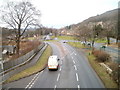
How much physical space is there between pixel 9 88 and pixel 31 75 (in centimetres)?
476

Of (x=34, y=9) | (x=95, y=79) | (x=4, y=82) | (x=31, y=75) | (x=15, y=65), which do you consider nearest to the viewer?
(x=4, y=82)

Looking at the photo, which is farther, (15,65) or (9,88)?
(15,65)

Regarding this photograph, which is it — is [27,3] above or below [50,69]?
above

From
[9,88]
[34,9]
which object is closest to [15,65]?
[9,88]

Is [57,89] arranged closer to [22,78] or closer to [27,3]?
[22,78]

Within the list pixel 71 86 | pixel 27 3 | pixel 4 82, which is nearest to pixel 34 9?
pixel 27 3

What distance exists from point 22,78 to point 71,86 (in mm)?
6924

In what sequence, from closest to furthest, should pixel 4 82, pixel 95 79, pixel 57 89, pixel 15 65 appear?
pixel 57 89
pixel 4 82
pixel 95 79
pixel 15 65

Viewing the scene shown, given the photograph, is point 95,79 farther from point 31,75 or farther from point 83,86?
point 31,75

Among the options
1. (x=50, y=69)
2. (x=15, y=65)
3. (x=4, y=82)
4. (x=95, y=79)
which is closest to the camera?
(x=4, y=82)

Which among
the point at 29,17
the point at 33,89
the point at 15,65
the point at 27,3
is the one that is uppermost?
the point at 27,3

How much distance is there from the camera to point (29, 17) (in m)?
28.5

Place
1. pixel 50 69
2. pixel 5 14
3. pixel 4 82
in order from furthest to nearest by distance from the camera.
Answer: pixel 5 14, pixel 50 69, pixel 4 82

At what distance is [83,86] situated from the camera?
15.1 metres
